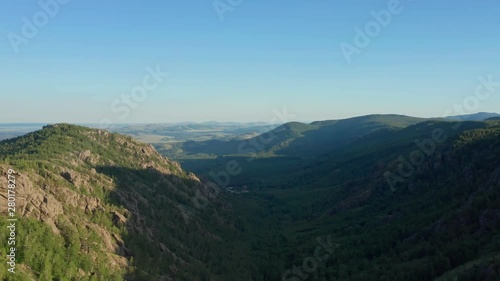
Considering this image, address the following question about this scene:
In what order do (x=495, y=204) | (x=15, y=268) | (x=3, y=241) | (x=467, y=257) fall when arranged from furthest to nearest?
(x=495, y=204) → (x=467, y=257) → (x=3, y=241) → (x=15, y=268)

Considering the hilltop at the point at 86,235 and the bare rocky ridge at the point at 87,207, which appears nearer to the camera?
the hilltop at the point at 86,235

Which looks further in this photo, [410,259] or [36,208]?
[410,259]

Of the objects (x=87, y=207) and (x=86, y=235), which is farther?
(x=87, y=207)

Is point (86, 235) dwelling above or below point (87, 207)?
below

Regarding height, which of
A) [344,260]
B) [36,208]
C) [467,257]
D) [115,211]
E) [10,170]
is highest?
[10,170]

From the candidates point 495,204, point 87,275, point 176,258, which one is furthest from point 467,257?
point 87,275

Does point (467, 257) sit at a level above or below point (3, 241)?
below

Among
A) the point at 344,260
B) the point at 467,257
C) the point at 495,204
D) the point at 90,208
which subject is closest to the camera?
the point at 467,257

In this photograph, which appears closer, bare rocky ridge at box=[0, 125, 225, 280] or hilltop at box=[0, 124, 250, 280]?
hilltop at box=[0, 124, 250, 280]

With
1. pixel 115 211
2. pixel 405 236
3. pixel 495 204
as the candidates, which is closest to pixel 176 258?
pixel 115 211

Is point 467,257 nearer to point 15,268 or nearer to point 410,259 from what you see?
point 410,259
